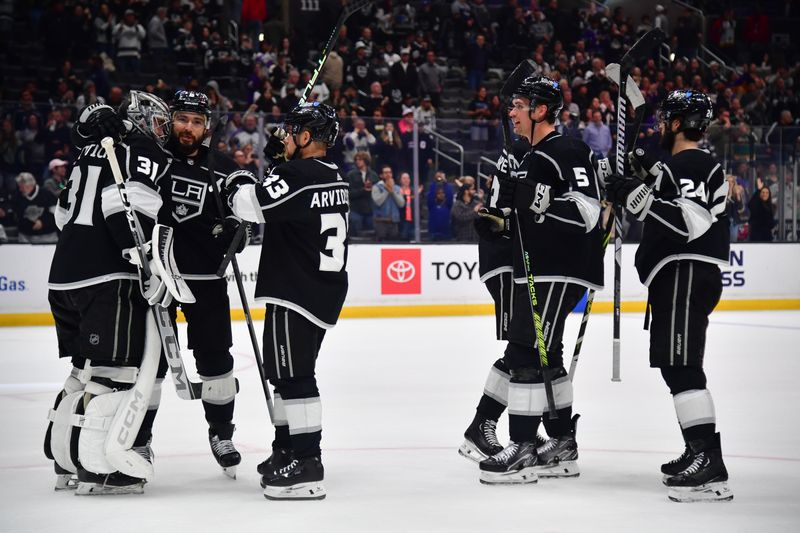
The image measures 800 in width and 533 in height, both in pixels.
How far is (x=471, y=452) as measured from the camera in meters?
4.93

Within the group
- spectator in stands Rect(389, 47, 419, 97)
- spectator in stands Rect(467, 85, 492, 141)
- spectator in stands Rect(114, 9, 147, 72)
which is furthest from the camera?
spectator in stands Rect(389, 47, 419, 97)

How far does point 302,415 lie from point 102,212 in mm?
1068

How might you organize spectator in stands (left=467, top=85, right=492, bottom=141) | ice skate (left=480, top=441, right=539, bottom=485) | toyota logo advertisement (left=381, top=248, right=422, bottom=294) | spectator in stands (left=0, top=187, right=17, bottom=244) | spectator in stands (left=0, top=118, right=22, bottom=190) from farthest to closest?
1. spectator in stands (left=467, top=85, right=492, bottom=141)
2. toyota logo advertisement (left=381, top=248, right=422, bottom=294)
3. spectator in stands (left=0, top=118, right=22, bottom=190)
4. spectator in stands (left=0, top=187, right=17, bottom=244)
5. ice skate (left=480, top=441, right=539, bottom=485)

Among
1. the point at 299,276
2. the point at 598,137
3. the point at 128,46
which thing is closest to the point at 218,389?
the point at 299,276

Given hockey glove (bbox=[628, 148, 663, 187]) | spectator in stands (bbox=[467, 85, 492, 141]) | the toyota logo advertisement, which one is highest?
spectator in stands (bbox=[467, 85, 492, 141])

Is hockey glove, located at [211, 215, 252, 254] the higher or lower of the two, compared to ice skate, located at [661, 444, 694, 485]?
higher

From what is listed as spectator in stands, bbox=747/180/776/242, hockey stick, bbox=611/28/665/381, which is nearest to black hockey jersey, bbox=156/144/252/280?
hockey stick, bbox=611/28/665/381

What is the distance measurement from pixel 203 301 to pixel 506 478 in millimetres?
1399

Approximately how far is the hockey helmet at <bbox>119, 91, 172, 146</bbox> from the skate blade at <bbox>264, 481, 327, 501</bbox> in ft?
4.65

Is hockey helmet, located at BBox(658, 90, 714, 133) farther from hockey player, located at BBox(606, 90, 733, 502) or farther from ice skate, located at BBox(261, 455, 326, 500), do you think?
ice skate, located at BBox(261, 455, 326, 500)

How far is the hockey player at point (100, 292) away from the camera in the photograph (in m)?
4.32

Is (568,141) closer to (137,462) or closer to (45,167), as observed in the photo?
(137,462)

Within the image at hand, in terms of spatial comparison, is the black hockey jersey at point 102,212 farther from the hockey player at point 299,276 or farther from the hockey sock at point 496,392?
the hockey sock at point 496,392

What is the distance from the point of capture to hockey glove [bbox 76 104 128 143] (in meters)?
4.39
